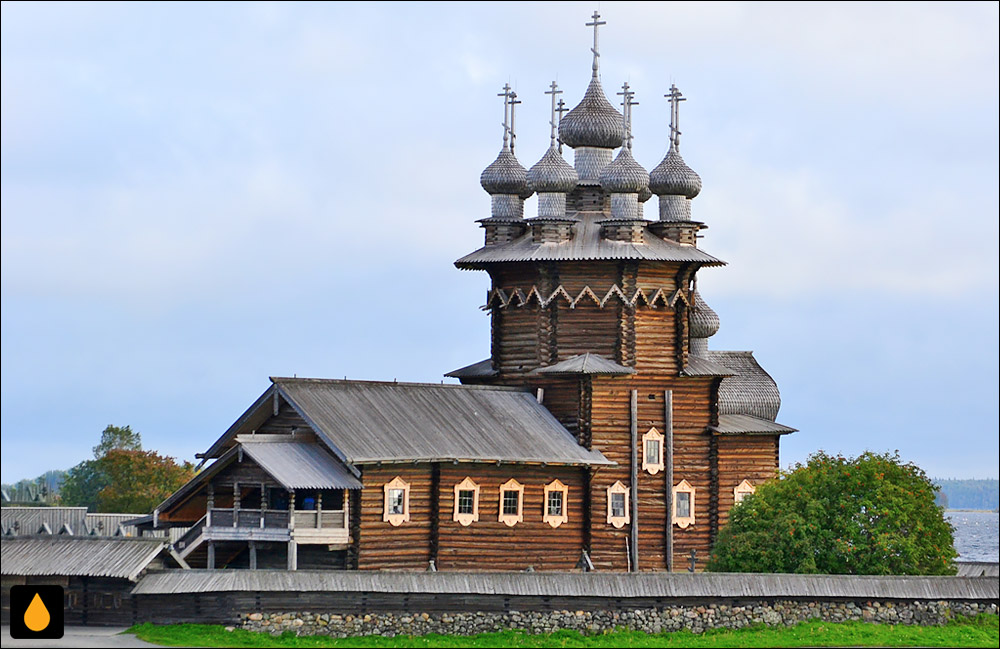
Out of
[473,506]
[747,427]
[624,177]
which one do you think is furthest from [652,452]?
[624,177]

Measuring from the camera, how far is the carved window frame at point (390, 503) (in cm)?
4588

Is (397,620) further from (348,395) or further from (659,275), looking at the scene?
(659,275)

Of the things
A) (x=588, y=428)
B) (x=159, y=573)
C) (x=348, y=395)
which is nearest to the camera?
(x=159, y=573)

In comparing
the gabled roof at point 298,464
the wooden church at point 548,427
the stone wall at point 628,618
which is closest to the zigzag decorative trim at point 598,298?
the wooden church at point 548,427

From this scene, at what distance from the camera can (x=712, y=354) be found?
59.1m

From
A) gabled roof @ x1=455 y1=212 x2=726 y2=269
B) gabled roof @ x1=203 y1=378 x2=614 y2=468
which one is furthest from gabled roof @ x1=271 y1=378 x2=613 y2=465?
gabled roof @ x1=455 y1=212 x2=726 y2=269

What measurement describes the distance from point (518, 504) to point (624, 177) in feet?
34.6

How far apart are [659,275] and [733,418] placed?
5.53 metres

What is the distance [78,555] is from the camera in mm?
41125

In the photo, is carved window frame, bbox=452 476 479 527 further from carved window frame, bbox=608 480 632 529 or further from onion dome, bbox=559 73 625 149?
onion dome, bbox=559 73 625 149

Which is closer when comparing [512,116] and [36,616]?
[36,616]

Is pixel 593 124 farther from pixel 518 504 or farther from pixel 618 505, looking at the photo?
pixel 518 504

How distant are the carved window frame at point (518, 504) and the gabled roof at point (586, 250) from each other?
287 inches

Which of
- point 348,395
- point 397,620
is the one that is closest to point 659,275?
point 348,395
